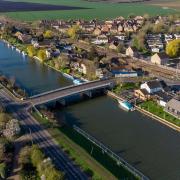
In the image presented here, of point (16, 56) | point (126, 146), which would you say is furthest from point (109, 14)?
point (126, 146)

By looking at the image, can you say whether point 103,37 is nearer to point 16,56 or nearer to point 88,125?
point 16,56

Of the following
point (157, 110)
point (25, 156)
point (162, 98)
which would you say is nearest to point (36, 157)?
point (25, 156)

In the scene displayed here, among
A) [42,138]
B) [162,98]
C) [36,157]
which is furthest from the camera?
[162,98]

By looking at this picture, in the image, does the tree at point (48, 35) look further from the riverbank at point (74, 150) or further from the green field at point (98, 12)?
the riverbank at point (74, 150)

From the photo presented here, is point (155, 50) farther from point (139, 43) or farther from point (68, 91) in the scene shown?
point (68, 91)

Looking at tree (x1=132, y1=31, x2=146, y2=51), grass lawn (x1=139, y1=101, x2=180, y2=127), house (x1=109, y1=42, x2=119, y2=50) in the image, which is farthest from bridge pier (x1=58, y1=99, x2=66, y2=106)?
tree (x1=132, y1=31, x2=146, y2=51)
